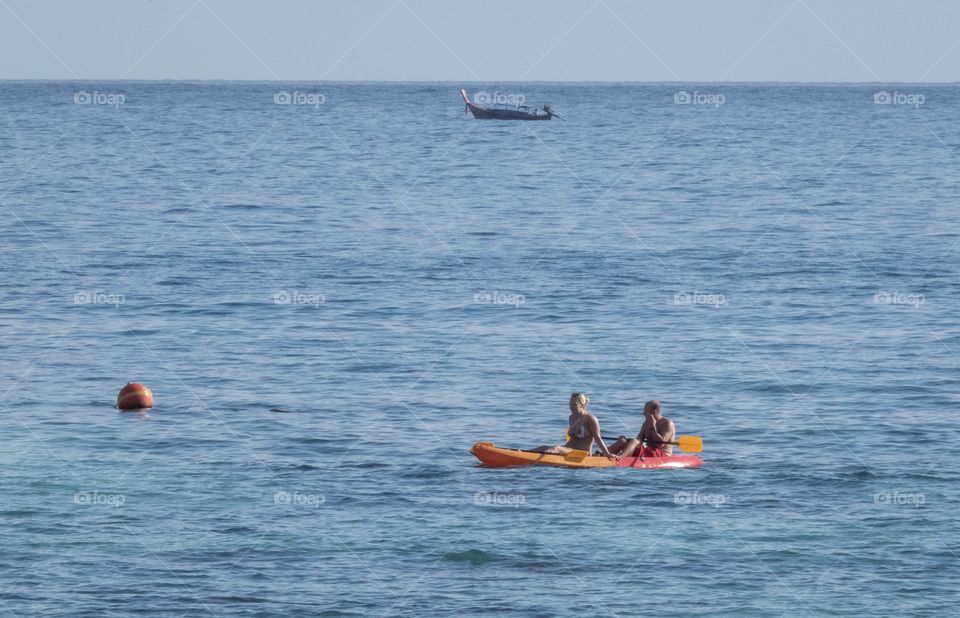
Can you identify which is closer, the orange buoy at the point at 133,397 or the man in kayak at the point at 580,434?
the man in kayak at the point at 580,434

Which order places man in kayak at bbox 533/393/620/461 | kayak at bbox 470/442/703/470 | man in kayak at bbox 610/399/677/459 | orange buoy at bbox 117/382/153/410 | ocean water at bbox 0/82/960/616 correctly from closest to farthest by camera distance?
ocean water at bbox 0/82/960/616, kayak at bbox 470/442/703/470, man in kayak at bbox 533/393/620/461, man in kayak at bbox 610/399/677/459, orange buoy at bbox 117/382/153/410

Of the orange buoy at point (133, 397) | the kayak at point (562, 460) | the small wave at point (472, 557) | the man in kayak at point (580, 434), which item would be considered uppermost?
the orange buoy at point (133, 397)

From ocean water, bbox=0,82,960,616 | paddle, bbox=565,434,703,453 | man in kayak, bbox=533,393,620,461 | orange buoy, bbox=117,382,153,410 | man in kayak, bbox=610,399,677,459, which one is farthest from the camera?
orange buoy, bbox=117,382,153,410

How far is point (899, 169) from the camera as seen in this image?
297ft

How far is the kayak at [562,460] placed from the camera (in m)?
24.8

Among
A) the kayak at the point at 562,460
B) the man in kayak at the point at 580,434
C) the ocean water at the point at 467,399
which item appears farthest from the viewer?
the man in kayak at the point at 580,434

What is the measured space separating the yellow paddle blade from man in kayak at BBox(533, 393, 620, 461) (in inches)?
51.3

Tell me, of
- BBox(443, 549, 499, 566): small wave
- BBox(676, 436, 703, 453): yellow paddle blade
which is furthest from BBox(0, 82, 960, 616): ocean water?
BBox(676, 436, 703, 453): yellow paddle blade

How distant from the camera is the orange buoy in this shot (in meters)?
29.2

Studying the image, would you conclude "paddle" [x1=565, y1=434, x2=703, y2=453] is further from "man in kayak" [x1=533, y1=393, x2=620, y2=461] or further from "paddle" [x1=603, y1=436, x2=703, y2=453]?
"man in kayak" [x1=533, y1=393, x2=620, y2=461]

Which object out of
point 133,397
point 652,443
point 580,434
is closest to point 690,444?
point 652,443

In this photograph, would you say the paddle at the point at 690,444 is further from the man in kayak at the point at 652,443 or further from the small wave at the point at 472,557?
the small wave at the point at 472,557

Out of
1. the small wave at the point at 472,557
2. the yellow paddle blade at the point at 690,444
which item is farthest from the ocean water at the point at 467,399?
the yellow paddle blade at the point at 690,444

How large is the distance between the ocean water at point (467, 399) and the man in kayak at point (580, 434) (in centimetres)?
46
